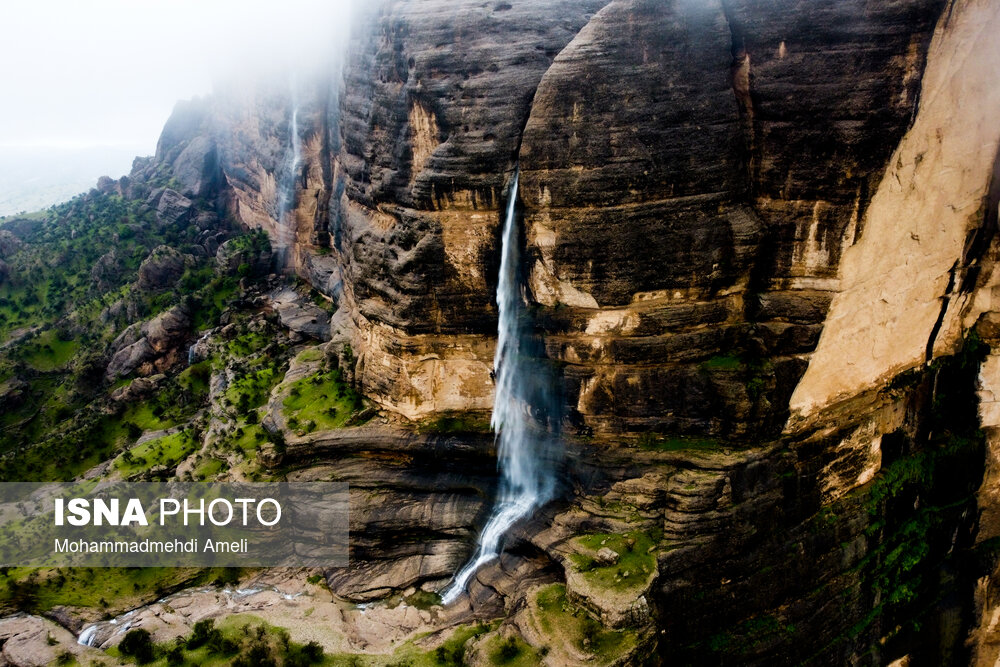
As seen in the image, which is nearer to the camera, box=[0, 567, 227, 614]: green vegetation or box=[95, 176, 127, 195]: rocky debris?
box=[0, 567, 227, 614]: green vegetation

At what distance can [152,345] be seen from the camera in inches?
2051

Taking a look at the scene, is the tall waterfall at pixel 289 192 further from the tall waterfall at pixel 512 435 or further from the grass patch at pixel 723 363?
the grass patch at pixel 723 363

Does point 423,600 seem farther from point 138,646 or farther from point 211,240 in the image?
point 211,240

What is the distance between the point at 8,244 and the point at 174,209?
44.9 feet

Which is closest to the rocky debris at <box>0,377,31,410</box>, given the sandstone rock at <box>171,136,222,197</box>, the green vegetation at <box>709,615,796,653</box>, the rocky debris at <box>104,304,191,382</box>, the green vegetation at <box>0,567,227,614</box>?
the rocky debris at <box>104,304,191,382</box>

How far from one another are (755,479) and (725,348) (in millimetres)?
4676

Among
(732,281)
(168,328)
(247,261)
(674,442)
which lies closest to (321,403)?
(674,442)

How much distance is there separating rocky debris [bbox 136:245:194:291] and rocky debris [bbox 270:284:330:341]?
33.4 ft

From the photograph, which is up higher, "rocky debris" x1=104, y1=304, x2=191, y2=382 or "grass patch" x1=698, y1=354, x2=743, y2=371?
"grass patch" x1=698, y1=354, x2=743, y2=371

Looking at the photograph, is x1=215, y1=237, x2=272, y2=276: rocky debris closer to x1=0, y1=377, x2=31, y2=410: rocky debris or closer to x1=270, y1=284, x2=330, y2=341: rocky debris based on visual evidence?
x1=270, y1=284, x2=330, y2=341: rocky debris

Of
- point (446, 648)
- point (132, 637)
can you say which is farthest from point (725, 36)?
point (132, 637)

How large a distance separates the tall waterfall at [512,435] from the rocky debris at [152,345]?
3118 centimetres

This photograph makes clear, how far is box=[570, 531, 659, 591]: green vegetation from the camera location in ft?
81.5

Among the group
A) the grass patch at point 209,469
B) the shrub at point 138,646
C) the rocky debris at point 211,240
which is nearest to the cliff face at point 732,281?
the shrub at point 138,646
